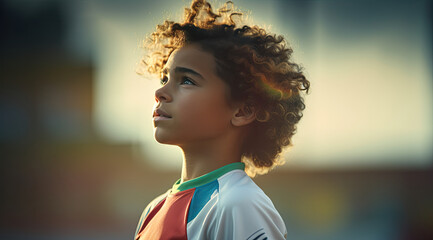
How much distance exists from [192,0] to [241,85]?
0.61 metres

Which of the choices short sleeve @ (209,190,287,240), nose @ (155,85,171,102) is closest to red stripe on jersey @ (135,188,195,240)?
short sleeve @ (209,190,287,240)

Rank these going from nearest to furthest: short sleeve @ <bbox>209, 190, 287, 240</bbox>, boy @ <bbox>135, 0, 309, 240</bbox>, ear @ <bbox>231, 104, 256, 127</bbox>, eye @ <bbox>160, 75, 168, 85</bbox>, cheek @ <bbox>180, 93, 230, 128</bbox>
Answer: short sleeve @ <bbox>209, 190, 287, 240</bbox>, boy @ <bbox>135, 0, 309, 240</bbox>, cheek @ <bbox>180, 93, 230, 128</bbox>, ear @ <bbox>231, 104, 256, 127</bbox>, eye @ <bbox>160, 75, 168, 85</bbox>

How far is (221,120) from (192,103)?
156 mm

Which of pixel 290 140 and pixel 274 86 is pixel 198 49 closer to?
pixel 274 86

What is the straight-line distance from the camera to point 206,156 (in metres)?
2.11

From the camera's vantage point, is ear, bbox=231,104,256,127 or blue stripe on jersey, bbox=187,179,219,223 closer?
blue stripe on jersey, bbox=187,179,219,223

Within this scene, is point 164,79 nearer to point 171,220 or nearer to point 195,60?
point 195,60

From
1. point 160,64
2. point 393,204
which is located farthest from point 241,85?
point 393,204

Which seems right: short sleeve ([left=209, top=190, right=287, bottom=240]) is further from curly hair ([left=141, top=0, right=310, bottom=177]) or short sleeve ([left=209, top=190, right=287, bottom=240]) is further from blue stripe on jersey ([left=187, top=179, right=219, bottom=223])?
curly hair ([left=141, top=0, right=310, bottom=177])

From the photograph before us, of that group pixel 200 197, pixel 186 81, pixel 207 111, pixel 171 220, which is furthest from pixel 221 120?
pixel 171 220

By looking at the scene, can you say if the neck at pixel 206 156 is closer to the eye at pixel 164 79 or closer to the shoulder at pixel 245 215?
the shoulder at pixel 245 215

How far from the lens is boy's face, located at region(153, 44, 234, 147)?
2.03 metres

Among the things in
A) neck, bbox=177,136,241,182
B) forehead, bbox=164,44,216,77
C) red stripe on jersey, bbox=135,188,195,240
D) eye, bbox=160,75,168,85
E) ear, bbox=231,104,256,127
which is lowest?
red stripe on jersey, bbox=135,188,195,240

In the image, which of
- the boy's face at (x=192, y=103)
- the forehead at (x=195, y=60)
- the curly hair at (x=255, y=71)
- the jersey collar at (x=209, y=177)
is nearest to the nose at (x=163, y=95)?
the boy's face at (x=192, y=103)
